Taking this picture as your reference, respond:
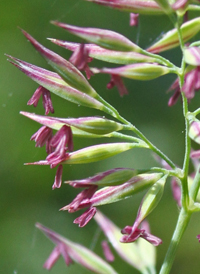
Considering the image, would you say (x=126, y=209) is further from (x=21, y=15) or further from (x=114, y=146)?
(x=114, y=146)

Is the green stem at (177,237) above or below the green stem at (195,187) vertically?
below

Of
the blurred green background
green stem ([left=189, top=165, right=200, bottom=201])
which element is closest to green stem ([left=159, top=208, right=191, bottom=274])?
green stem ([left=189, top=165, right=200, bottom=201])

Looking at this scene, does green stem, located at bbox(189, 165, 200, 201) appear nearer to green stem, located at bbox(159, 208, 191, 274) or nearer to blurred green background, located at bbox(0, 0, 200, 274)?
green stem, located at bbox(159, 208, 191, 274)

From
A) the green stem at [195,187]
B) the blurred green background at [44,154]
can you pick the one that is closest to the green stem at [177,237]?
the green stem at [195,187]

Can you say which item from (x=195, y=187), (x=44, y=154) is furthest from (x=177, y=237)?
(x=44, y=154)

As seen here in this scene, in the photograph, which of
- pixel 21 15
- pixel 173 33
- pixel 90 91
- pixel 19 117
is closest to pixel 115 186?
pixel 90 91

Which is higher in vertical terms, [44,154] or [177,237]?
[177,237]

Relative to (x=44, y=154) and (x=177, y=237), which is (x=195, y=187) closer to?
(x=177, y=237)

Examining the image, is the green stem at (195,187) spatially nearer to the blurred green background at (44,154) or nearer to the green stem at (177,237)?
the green stem at (177,237)
